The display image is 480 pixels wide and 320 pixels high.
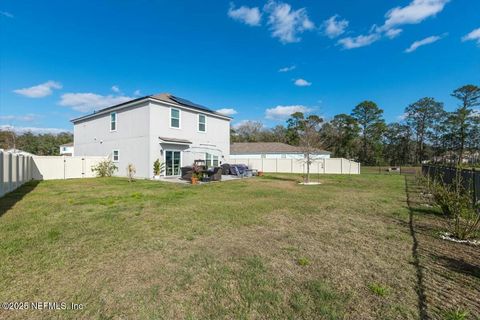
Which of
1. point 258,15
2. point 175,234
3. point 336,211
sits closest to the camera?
point 175,234

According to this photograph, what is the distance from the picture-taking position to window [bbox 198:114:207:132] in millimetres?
20200

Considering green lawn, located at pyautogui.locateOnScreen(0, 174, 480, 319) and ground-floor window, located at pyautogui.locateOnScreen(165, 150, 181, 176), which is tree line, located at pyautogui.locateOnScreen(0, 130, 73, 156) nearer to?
ground-floor window, located at pyautogui.locateOnScreen(165, 150, 181, 176)

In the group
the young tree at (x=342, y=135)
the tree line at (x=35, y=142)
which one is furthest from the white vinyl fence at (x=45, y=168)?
the young tree at (x=342, y=135)

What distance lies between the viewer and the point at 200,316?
243cm

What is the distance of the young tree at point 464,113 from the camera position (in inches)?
1545

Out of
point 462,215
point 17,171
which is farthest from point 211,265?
point 17,171

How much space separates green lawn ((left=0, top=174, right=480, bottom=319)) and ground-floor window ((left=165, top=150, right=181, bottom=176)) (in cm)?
1091

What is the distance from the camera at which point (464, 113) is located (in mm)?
39594

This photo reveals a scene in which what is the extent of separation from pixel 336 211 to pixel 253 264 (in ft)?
15.4

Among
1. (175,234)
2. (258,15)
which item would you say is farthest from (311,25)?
(175,234)

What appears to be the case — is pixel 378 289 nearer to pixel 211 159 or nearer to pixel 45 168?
pixel 211 159

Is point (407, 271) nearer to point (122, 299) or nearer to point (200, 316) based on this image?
point (200, 316)

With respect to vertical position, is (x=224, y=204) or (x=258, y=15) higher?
(x=258, y=15)

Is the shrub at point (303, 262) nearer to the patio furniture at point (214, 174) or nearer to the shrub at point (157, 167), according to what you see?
the patio furniture at point (214, 174)
